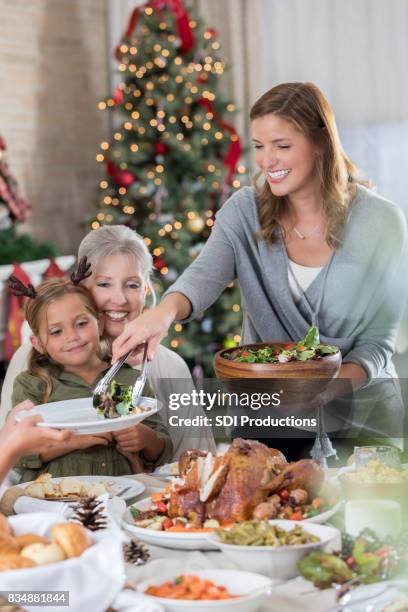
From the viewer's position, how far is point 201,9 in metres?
5.63

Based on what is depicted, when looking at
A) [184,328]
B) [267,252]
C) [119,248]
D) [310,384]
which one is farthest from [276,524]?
[184,328]

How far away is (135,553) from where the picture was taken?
1.32 meters

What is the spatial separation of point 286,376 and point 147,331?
299 millimetres

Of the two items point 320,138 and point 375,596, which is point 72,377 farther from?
point 375,596

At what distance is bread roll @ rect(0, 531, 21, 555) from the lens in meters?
1.12

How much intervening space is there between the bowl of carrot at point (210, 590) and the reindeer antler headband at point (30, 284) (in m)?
0.96

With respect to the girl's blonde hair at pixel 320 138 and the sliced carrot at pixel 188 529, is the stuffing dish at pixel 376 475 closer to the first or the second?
the sliced carrot at pixel 188 529

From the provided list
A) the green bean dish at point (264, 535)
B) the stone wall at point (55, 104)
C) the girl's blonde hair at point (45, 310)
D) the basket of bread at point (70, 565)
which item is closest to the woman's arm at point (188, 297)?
the girl's blonde hair at point (45, 310)

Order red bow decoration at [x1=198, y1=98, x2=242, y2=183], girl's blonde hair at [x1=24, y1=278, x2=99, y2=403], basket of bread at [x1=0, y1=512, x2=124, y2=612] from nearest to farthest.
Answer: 1. basket of bread at [x1=0, y1=512, x2=124, y2=612]
2. girl's blonde hair at [x1=24, y1=278, x2=99, y2=403]
3. red bow decoration at [x1=198, y1=98, x2=242, y2=183]

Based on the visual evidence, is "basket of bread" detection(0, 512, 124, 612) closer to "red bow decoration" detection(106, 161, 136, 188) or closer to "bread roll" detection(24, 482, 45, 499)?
"bread roll" detection(24, 482, 45, 499)

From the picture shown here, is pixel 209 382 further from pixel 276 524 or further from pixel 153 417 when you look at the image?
pixel 276 524

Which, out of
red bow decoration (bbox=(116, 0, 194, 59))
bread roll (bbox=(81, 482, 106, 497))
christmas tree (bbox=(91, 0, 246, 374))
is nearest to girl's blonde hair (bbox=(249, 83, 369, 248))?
bread roll (bbox=(81, 482, 106, 497))

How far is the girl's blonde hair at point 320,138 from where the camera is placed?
79.9 inches

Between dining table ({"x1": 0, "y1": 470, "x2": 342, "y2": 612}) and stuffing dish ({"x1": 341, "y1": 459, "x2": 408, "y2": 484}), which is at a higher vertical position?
stuffing dish ({"x1": 341, "y1": 459, "x2": 408, "y2": 484})
